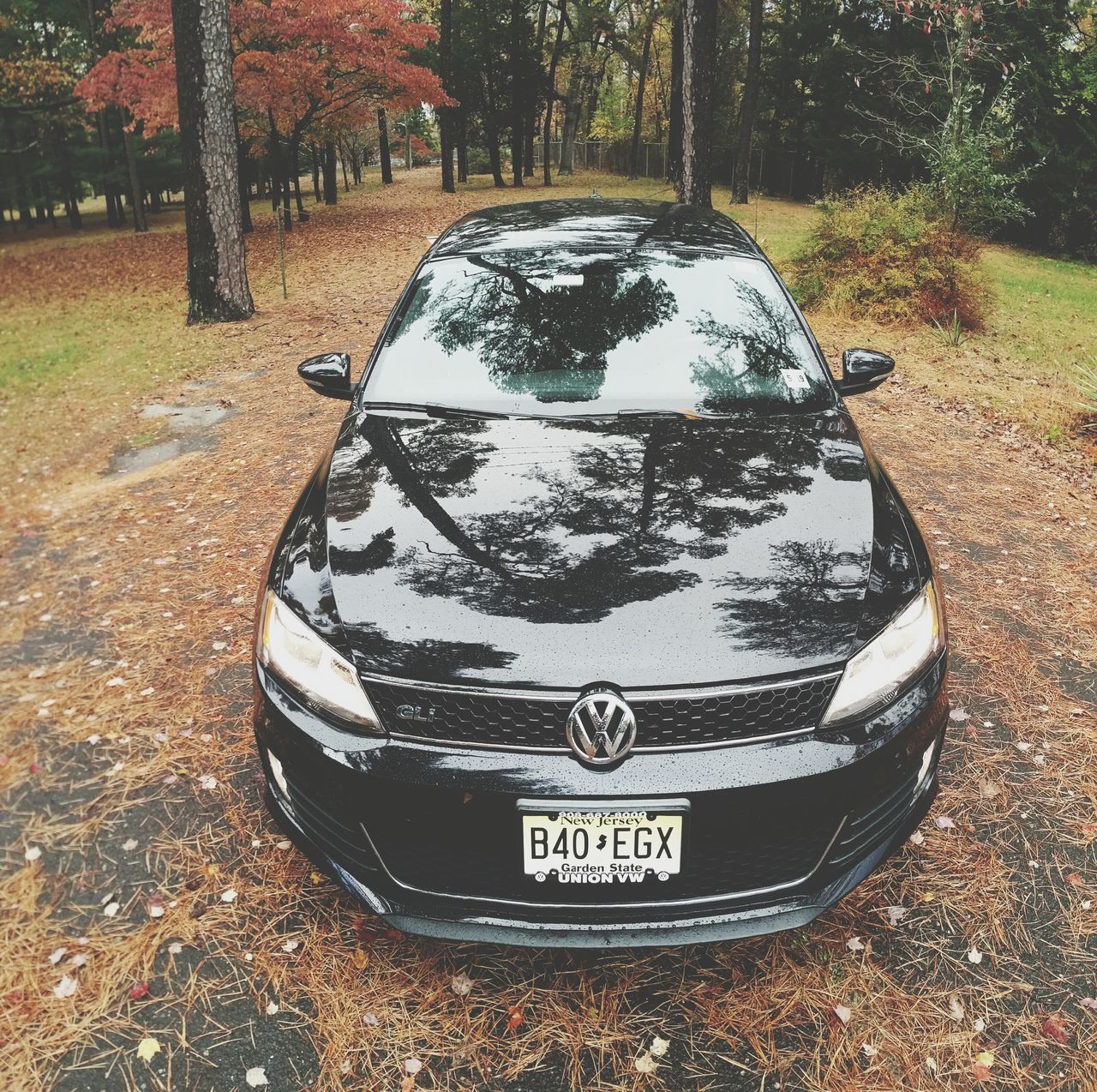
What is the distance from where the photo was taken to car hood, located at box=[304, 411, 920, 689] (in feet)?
6.29

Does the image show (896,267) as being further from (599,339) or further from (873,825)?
(873,825)

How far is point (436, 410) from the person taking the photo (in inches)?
114

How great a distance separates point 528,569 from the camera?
2098 millimetres

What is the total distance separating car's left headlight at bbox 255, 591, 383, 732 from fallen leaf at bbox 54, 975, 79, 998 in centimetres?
99

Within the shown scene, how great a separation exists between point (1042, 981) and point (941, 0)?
34.7 ft

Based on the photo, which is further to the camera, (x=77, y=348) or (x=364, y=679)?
(x=77, y=348)

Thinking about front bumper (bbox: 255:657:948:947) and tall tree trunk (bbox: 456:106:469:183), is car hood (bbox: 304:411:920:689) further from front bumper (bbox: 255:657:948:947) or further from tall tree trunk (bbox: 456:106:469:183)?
tall tree trunk (bbox: 456:106:469:183)

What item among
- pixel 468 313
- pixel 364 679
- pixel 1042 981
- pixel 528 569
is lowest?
pixel 1042 981

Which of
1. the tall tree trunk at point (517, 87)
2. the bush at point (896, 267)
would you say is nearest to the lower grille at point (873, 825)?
the bush at point (896, 267)

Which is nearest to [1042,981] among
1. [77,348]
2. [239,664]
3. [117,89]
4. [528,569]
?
[528,569]

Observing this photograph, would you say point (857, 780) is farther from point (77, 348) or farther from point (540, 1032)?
point (77, 348)

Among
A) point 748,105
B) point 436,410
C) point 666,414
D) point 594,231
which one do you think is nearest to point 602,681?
point 666,414

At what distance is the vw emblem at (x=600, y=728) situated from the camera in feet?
5.98

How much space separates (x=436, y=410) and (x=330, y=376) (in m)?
0.63
